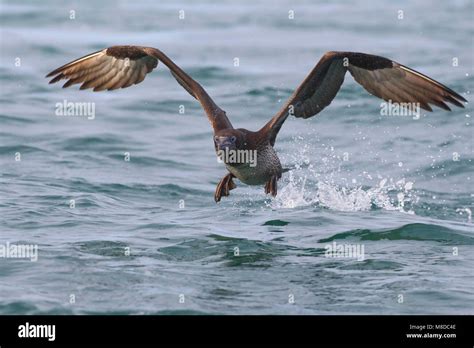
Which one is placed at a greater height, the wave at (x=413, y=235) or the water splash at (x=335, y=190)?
the water splash at (x=335, y=190)

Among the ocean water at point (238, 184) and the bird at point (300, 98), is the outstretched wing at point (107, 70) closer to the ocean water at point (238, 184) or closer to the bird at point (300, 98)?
the bird at point (300, 98)

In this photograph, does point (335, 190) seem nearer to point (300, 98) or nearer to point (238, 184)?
point (238, 184)

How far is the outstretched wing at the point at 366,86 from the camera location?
12852mm

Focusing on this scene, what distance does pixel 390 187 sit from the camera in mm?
16312

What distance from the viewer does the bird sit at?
12.5 meters

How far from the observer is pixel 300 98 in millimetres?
13172

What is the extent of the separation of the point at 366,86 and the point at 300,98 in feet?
3.09

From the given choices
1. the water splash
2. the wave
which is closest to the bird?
the wave

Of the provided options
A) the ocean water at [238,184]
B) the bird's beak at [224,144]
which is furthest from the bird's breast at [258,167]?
the ocean water at [238,184]

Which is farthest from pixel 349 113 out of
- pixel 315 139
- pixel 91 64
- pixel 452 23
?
pixel 452 23

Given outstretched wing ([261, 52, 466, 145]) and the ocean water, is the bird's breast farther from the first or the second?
the ocean water

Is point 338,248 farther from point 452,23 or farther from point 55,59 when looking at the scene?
point 452,23

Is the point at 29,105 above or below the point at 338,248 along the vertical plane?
above
